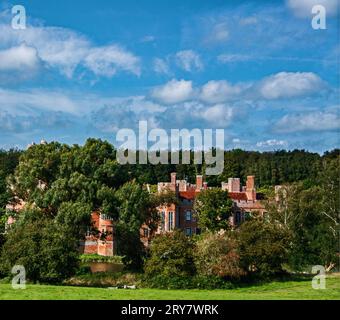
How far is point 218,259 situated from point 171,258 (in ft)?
7.37

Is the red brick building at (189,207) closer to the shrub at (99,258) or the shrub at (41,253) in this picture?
the shrub at (99,258)

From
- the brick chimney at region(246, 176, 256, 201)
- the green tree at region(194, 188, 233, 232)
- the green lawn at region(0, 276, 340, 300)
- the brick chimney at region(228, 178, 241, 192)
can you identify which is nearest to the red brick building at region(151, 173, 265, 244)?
the brick chimney at region(246, 176, 256, 201)

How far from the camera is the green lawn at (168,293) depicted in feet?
61.2

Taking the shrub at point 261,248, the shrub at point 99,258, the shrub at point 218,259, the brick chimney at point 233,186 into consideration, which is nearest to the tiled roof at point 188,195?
the brick chimney at point 233,186

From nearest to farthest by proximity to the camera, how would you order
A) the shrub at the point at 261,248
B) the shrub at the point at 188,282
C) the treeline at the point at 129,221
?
the shrub at the point at 188,282 < the treeline at the point at 129,221 < the shrub at the point at 261,248

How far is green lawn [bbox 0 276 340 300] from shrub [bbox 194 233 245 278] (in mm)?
1456

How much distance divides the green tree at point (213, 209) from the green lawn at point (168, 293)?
742 inches

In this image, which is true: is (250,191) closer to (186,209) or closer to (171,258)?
(186,209)

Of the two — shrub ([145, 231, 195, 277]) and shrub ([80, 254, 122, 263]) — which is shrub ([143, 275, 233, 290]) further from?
shrub ([80, 254, 122, 263])

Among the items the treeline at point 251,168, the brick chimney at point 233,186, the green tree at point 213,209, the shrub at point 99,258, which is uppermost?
the treeline at point 251,168

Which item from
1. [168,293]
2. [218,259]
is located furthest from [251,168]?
[168,293]

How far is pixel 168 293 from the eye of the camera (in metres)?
21.9
